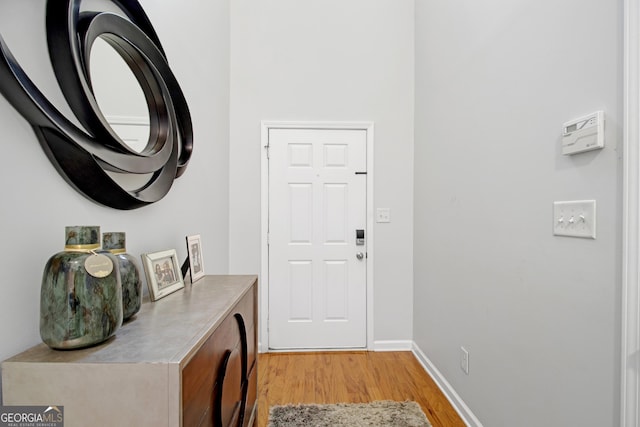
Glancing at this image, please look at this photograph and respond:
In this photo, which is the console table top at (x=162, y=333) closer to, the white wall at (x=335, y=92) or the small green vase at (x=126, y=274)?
the small green vase at (x=126, y=274)

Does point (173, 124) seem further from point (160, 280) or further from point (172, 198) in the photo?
point (160, 280)

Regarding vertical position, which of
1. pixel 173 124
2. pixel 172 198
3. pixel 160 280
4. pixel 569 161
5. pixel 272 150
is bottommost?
pixel 160 280

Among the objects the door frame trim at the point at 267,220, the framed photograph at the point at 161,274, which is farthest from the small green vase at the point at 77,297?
the door frame trim at the point at 267,220

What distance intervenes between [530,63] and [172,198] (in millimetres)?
1684

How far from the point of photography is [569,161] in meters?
1.04

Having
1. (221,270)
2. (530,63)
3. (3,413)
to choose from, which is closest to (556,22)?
(530,63)

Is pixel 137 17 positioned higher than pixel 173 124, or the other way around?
pixel 137 17

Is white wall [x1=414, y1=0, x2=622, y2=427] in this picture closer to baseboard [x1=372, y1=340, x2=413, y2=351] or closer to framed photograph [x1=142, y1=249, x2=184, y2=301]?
baseboard [x1=372, y1=340, x2=413, y2=351]

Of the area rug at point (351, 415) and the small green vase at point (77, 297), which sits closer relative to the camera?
the small green vase at point (77, 297)

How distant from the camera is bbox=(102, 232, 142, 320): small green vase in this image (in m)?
0.84

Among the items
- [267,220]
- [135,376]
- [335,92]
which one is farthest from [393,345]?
[135,376]

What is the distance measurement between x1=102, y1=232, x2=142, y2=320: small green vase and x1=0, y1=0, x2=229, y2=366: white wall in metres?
0.09

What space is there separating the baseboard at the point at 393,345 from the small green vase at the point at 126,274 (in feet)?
7.14

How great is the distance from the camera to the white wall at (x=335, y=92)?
2580 mm
